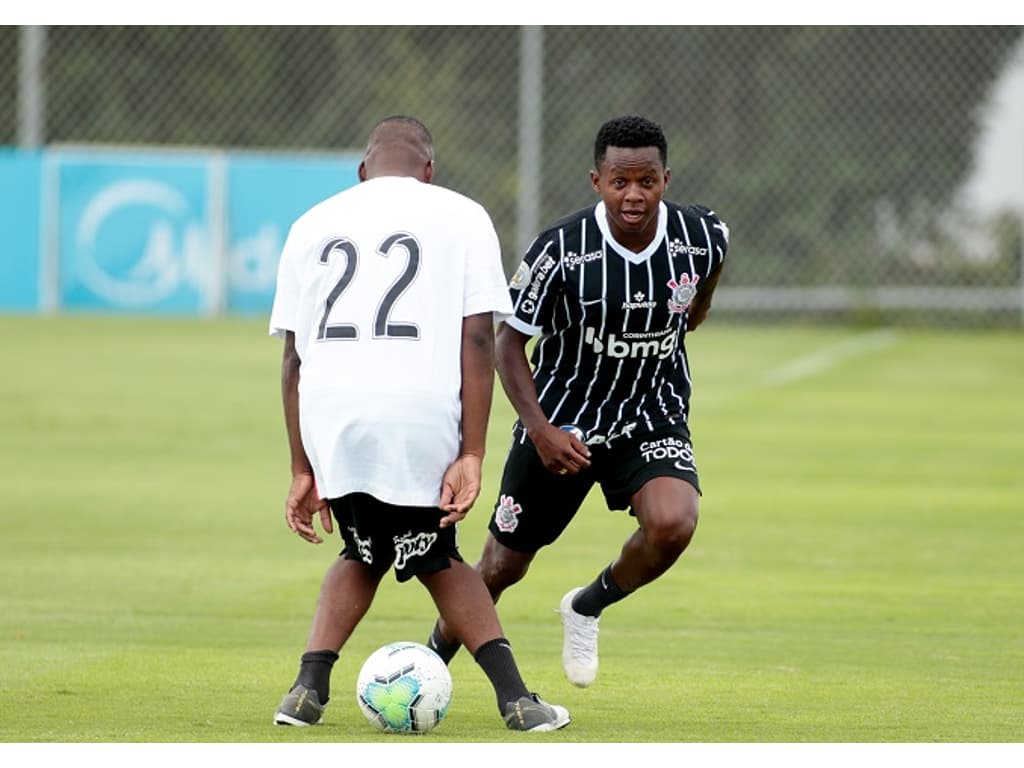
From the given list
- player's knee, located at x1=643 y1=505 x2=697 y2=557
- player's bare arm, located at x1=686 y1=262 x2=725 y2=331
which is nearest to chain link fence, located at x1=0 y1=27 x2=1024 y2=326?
player's bare arm, located at x1=686 y1=262 x2=725 y2=331

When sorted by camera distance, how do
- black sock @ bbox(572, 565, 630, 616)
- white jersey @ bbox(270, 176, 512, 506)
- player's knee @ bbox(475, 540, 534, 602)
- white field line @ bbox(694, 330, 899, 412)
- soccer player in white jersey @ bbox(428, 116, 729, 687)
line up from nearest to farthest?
white jersey @ bbox(270, 176, 512, 506) < soccer player in white jersey @ bbox(428, 116, 729, 687) < black sock @ bbox(572, 565, 630, 616) < player's knee @ bbox(475, 540, 534, 602) < white field line @ bbox(694, 330, 899, 412)

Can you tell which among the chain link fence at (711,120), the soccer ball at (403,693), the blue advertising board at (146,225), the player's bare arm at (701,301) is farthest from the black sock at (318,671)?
the chain link fence at (711,120)

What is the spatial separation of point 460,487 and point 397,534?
29 centimetres

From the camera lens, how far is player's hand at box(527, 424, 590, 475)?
279 inches

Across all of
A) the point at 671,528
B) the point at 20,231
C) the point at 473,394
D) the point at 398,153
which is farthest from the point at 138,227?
the point at 473,394

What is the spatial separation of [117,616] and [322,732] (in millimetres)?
2773

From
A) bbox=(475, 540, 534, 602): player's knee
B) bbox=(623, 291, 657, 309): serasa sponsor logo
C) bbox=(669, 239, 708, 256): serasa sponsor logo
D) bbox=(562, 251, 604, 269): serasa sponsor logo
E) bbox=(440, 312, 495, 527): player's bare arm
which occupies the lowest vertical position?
bbox=(475, 540, 534, 602): player's knee

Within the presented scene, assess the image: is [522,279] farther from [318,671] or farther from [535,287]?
[318,671]

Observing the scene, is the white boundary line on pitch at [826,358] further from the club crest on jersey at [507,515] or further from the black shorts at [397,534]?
the black shorts at [397,534]

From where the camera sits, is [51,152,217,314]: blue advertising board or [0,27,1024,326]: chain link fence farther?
[0,27,1024,326]: chain link fence

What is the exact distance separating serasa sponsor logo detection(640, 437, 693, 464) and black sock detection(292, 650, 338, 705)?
1.44 m

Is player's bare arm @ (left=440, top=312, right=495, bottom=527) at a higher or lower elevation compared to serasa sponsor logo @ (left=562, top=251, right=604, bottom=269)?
lower

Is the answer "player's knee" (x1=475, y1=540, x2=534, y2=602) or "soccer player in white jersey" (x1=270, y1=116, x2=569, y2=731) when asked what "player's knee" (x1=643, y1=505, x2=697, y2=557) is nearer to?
"player's knee" (x1=475, y1=540, x2=534, y2=602)

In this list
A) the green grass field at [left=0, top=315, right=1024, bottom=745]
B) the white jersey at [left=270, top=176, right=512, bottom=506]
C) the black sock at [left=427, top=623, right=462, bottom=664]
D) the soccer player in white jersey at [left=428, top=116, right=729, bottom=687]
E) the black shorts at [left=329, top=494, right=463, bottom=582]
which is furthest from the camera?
the black sock at [left=427, top=623, right=462, bottom=664]
